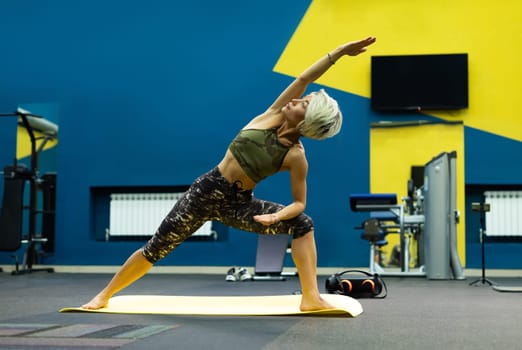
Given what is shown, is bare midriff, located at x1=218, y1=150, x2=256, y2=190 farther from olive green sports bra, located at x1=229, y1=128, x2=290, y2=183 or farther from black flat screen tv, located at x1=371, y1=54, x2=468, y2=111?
black flat screen tv, located at x1=371, y1=54, x2=468, y2=111

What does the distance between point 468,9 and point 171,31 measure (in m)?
3.44

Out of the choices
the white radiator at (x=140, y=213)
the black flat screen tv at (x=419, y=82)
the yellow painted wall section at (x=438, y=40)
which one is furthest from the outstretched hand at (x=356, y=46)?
the white radiator at (x=140, y=213)

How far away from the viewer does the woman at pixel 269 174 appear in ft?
9.04

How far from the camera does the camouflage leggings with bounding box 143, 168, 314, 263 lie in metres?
2.92

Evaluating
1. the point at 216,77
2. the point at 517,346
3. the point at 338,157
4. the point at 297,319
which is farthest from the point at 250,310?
the point at 216,77

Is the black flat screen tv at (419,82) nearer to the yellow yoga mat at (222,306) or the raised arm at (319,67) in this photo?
the yellow yoga mat at (222,306)

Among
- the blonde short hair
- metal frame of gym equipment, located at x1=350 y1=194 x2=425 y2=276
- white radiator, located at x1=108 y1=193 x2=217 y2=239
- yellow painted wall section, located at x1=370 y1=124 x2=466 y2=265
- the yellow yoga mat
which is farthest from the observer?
white radiator, located at x1=108 y1=193 x2=217 y2=239

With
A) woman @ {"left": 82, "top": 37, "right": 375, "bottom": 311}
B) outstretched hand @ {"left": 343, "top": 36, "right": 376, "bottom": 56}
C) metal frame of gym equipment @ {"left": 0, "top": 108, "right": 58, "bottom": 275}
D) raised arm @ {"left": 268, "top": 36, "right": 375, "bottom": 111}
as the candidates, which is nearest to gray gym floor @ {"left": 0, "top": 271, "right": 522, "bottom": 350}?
woman @ {"left": 82, "top": 37, "right": 375, "bottom": 311}

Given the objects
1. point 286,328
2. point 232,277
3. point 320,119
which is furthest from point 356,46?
point 232,277

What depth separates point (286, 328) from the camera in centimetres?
255

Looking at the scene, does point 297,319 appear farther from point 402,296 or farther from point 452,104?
point 452,104

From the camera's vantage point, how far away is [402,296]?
4.20 meters

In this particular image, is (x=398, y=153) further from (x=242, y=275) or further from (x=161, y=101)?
(x=161, y=101)

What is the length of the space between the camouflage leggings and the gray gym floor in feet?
1.18
